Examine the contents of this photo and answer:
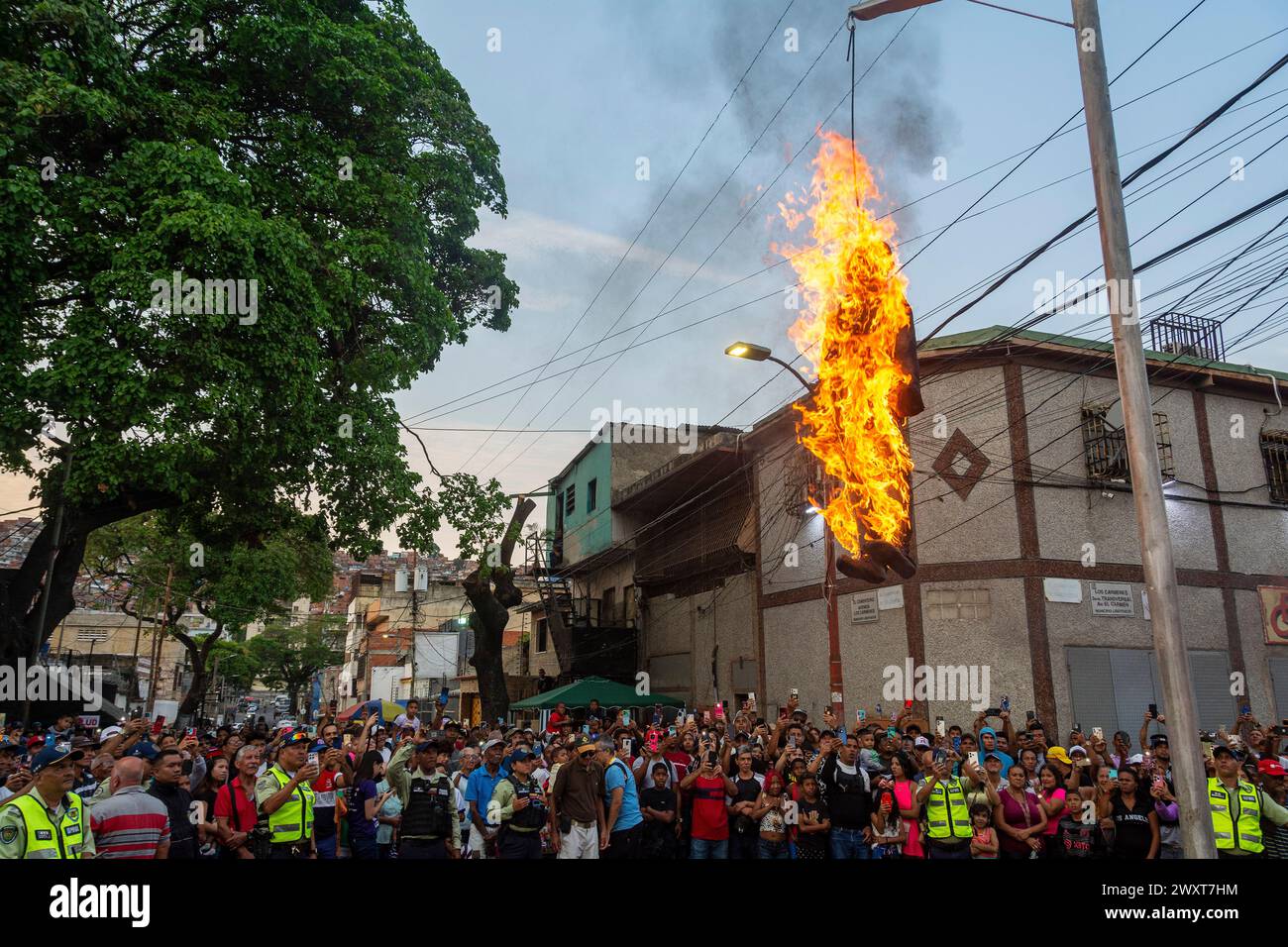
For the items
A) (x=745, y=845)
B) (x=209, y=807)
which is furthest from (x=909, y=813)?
(x=209, y=807)

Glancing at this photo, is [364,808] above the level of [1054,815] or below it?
above

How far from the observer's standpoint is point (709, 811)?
966cm

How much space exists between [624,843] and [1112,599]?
13.6 metres

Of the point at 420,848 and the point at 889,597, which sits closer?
the point at 420,848

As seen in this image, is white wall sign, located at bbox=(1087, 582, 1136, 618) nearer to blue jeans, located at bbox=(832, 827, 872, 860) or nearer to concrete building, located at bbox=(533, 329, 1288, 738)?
concrete building, located at bbox=(533, 329, 1288, 738)

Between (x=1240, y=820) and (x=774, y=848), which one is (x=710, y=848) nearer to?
(x=774, y=848)

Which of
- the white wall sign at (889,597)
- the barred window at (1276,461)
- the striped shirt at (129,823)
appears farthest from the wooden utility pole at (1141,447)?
the barred window at (1276,461)

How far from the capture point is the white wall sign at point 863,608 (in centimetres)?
1995

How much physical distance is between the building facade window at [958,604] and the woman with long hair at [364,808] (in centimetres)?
1271

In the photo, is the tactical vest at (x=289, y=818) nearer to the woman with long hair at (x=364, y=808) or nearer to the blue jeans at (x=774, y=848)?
the woman with long hair at (x=364, y=808)

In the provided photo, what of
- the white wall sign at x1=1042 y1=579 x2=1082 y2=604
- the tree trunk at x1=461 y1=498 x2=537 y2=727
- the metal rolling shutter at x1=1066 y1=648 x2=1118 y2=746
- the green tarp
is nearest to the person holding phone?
the metal rolling shutter at x1=1066 y1=648 x2=1118 y2=746

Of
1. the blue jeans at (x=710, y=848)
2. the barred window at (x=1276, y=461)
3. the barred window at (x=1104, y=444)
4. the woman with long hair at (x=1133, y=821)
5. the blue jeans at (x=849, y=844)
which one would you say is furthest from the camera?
the barred window at (x=1276, y=461)

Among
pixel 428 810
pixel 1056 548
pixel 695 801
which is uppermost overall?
pixel 1056 548

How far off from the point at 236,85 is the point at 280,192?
2075mm
